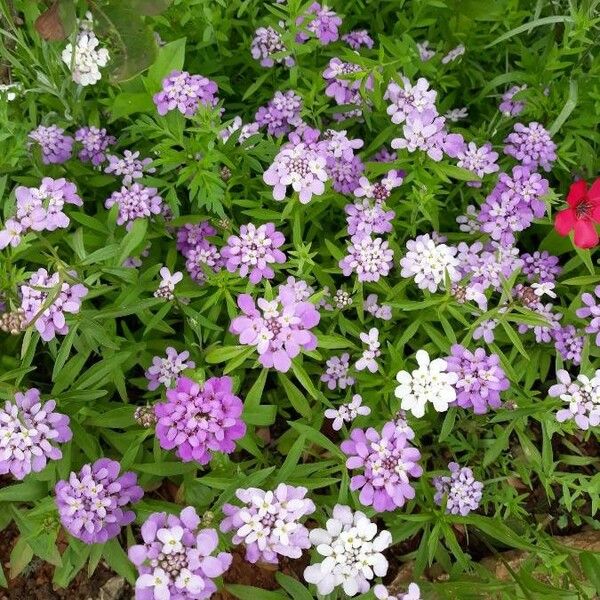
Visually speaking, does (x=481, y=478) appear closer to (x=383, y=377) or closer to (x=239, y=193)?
(x=383, y=377)

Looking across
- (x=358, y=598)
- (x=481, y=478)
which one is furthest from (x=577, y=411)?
(x=358, y=598)

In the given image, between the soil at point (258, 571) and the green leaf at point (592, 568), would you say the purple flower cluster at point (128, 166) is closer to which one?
the soil at point (258, 571)

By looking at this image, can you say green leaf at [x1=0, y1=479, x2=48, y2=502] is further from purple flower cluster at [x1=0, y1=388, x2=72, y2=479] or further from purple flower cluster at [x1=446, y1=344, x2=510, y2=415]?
purple flower cluster at [x1=446, y1=344, x2=510, y2=415]

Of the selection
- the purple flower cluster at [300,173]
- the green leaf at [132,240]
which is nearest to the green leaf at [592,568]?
the purple flower cluster at [300,173]

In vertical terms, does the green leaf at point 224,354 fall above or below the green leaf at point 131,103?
below

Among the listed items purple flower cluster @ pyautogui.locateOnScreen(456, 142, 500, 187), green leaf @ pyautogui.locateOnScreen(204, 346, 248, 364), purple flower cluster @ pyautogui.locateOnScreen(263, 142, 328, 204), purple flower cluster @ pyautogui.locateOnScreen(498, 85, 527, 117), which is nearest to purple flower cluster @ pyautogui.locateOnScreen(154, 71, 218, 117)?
purple flower cluster @ pyautogui.locateOnScreen(263, 142, 328, 204)

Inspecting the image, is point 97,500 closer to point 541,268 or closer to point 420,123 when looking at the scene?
point 420,123
